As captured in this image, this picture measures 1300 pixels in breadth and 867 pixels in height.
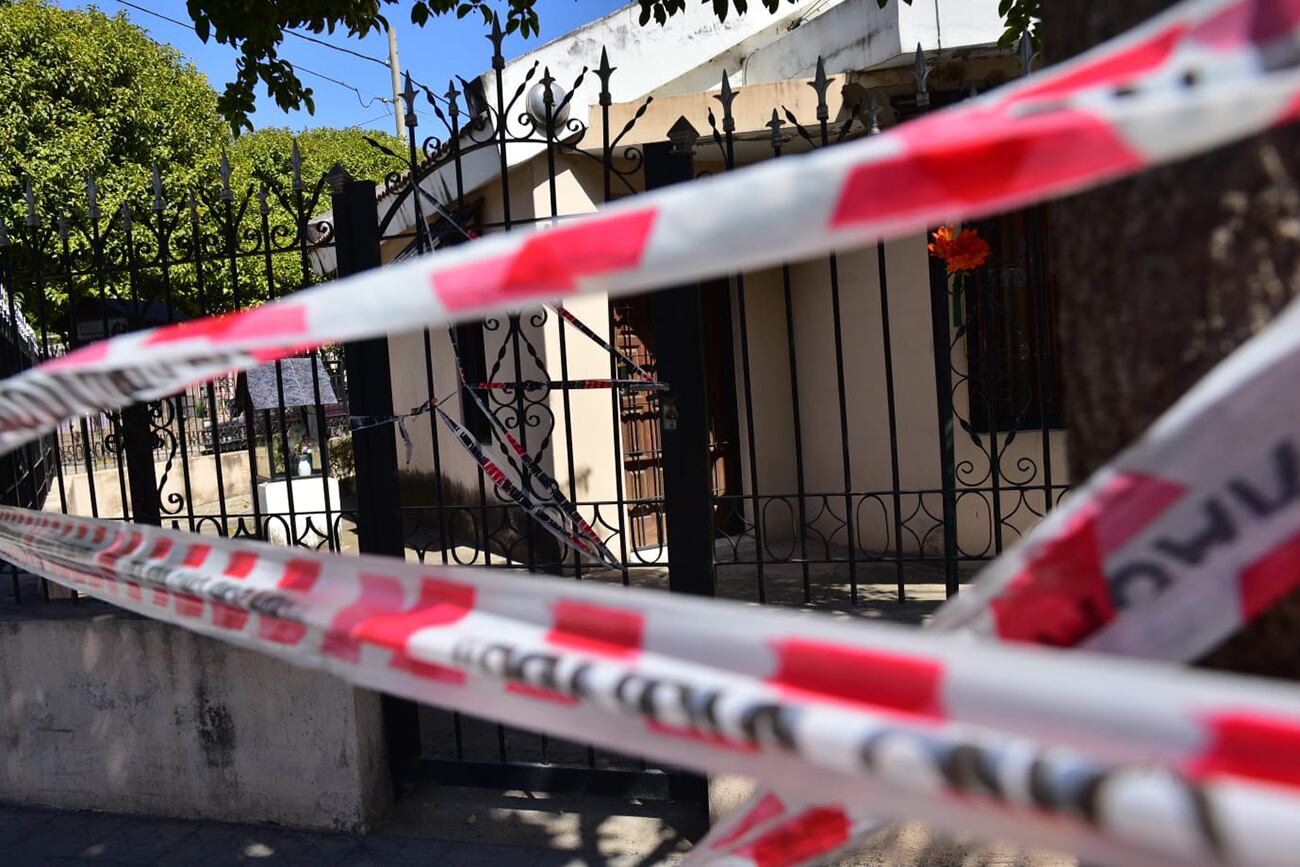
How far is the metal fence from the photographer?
155 inches

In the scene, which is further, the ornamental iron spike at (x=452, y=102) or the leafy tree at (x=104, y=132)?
the leafy tree at (x=104, y=132)

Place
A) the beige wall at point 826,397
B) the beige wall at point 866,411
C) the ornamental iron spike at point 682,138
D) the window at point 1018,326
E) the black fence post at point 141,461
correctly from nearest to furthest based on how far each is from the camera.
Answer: the ornamental iron spike at point 682,138 < the black fence post at point 141,461 < the window at point 1018,326 < the beige wall at point 866,411 < the beige wall at point 826,397

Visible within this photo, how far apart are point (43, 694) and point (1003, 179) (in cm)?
471

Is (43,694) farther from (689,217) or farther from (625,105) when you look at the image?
(625,105)

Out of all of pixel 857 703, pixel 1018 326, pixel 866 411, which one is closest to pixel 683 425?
pixel 857 703

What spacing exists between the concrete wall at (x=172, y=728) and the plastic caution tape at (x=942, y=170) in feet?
→ 10.4

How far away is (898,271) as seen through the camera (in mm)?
6902

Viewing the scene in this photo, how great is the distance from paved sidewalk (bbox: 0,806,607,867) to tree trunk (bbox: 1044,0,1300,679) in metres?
3.01

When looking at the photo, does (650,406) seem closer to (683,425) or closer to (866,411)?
(866,411)

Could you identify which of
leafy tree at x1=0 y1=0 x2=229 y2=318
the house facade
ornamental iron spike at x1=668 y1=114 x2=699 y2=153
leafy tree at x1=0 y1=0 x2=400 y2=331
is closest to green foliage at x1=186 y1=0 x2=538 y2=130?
the house facade

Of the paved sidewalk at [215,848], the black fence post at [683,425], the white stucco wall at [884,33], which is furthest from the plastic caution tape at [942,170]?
the white stucco wall at [884,33]

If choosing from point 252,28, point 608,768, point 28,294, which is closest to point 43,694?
point 608,768

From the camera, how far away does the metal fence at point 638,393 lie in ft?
12.9

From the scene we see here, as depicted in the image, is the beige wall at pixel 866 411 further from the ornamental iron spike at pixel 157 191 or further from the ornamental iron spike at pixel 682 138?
the ornamental iron spike at pixel 157 191
